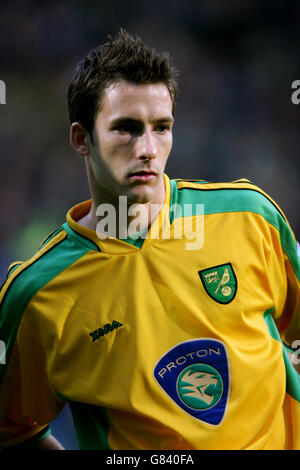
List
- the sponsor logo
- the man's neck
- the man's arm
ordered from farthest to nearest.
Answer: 1. the man's arm
2. the man's neck
3. the sponsor logo

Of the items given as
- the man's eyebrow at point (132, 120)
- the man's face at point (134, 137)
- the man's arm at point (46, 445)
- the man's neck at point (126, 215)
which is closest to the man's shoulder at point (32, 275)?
the man's neck at point (126, 215)

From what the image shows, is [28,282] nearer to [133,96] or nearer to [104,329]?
[104,329]

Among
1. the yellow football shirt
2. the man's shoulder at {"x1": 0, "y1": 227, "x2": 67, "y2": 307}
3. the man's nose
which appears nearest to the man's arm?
the yellow football shirt

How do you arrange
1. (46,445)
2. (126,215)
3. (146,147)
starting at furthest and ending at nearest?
(46,445), (126,215), (146,147)

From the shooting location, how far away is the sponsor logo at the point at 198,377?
117 centimetres

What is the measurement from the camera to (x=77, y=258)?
1322mm

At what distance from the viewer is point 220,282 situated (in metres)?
1.23

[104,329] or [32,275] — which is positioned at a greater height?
[32,275]

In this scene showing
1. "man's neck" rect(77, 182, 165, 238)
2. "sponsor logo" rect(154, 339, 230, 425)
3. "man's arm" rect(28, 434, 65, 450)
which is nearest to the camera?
"sponsor logo" rect(154, 339, 230, 425)

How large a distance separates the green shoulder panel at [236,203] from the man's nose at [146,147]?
20cm

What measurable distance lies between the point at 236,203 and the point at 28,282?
55 cm

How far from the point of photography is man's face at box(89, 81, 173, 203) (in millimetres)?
1187

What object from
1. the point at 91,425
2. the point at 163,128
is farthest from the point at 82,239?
the point at 91,425

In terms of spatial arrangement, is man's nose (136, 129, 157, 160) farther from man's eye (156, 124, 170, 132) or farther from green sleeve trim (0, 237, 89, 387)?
green sleeve trim (0, 237, 89, 387)
